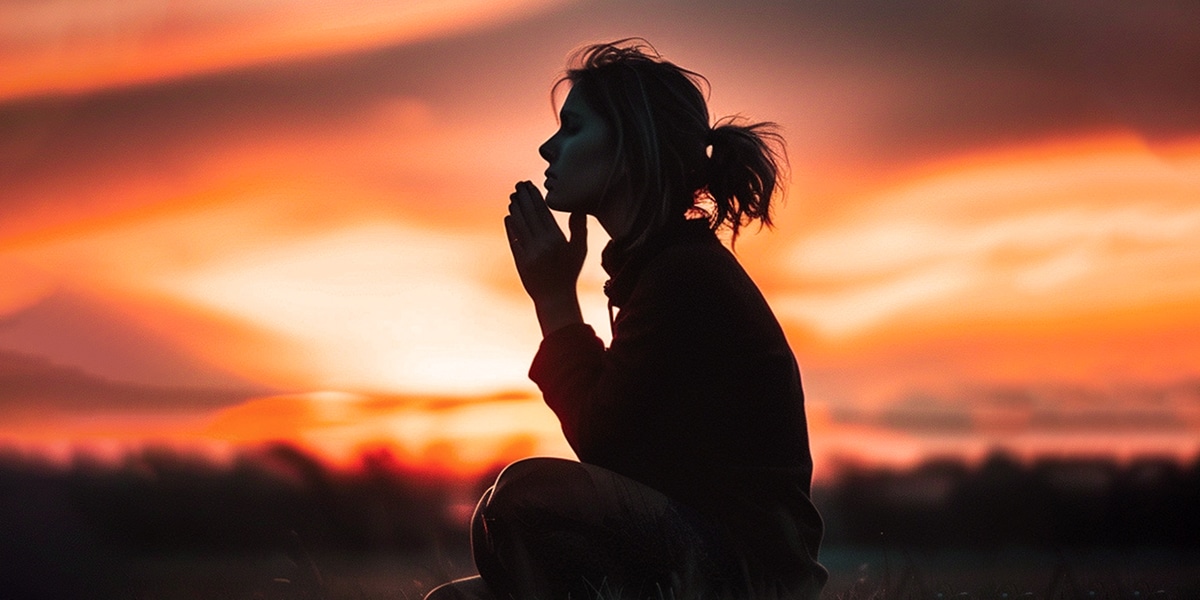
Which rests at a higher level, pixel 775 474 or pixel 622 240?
pixel 622 240

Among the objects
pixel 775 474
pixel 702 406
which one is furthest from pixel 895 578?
pixel 702 406

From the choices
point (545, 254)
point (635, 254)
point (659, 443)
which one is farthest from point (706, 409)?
point (545, 254)

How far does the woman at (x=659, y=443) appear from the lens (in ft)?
12.1

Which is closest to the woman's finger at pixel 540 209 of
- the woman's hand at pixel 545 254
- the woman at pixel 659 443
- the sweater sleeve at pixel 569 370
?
the woman's hand at pixel 545 254

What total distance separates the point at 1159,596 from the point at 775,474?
1980 mm

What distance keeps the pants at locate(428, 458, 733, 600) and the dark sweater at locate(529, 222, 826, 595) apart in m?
0.12

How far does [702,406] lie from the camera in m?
3.77

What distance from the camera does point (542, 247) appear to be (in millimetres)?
4305

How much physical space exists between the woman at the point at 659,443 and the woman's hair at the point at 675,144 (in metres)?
0.02

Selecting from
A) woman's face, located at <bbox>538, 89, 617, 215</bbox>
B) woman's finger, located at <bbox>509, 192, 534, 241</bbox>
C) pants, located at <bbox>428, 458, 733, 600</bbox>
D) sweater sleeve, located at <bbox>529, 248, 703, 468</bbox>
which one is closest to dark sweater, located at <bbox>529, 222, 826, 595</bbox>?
sweater sleeve, located at <bbox>529, 248, 703, 468</bbox>

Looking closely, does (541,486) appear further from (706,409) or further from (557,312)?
(557,312)

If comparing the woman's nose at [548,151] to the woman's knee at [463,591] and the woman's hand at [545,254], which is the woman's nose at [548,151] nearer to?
the woman's hand at [545,254]

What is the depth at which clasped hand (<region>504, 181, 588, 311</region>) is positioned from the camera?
4.23 meters

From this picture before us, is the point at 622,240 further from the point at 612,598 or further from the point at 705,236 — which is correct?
the point at 612,598
